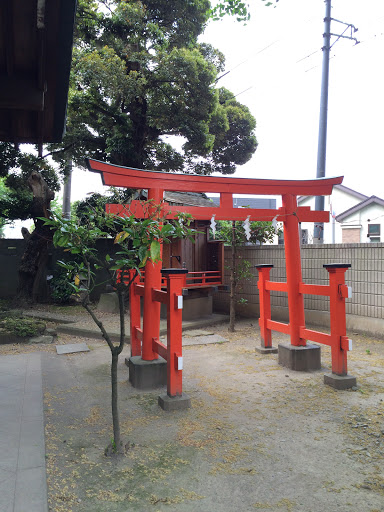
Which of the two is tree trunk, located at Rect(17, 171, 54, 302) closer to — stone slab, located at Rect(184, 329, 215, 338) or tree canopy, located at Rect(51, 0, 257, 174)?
tree canopy, located at Rect(51, 0, 257, 174)

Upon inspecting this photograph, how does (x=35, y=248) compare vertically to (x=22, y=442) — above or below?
above

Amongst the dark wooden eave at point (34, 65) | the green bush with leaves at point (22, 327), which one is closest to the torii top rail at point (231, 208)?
the dark wooden eave at point (34, 65)

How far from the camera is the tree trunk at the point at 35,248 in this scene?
35.6 ft

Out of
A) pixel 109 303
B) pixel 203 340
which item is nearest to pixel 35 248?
pixel 109 303

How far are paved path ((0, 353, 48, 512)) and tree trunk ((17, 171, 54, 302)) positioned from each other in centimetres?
595

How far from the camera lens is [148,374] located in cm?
494

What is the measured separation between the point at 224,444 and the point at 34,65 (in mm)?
3807

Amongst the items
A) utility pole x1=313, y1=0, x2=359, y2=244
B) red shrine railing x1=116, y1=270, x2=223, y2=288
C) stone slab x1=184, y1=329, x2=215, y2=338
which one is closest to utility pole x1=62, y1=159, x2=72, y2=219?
red shrine railing x1=116, y1=270, x2=223, y2=288

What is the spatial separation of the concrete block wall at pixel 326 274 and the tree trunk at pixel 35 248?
5486 millimetres

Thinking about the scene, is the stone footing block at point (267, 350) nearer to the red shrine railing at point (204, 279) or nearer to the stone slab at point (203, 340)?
the stone slab at point (203, 340)

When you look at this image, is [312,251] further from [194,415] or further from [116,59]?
[116,59]

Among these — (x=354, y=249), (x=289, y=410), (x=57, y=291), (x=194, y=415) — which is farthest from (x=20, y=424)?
(x=57, y=291)

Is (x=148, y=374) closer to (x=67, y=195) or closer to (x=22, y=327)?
(x=22, y=327)

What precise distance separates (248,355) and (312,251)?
3.40 meters
